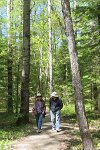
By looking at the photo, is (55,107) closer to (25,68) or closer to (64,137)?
(64,137)

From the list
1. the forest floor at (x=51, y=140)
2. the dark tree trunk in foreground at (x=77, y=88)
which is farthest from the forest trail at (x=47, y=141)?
the dark tree trunk in foreground at (x=77, y=88)

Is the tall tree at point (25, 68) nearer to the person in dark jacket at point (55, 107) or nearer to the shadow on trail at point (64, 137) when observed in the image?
the shadow on trail at point (64, 137)

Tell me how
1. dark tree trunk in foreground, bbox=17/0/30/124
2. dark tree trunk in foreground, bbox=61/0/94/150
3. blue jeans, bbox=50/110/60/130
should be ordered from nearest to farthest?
dark tree trunk in foreground, bbox=61/0/94/150 → blue jeans, bbox=50/110/60/130 → dark tree trunk in foreground, bbox=17/0/30/124

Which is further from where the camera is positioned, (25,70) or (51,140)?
(25,70)

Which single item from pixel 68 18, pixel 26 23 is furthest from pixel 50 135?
pixel 26 23

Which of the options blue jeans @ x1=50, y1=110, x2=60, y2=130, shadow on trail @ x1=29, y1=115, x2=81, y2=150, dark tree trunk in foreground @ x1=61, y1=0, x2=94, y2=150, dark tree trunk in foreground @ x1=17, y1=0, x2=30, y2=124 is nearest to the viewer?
dark tree trunk in foreground @ x1=61, y1=0, x2=94, y2=150

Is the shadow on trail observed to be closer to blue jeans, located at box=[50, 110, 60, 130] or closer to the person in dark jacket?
blue jeans, located at box=[50, 110, 60, 130]

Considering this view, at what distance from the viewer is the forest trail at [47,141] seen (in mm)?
11719

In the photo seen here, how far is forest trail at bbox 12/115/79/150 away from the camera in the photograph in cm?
1172

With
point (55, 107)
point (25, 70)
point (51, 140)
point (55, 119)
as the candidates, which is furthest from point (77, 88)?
point (25, 70)

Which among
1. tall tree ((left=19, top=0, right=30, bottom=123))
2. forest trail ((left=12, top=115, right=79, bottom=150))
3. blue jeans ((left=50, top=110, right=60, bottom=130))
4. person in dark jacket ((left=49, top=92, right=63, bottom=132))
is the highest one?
tall tree ((left=19, top=0, right=30, bottom=123))

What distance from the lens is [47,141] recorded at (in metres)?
12.8

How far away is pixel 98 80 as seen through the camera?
2059 cm

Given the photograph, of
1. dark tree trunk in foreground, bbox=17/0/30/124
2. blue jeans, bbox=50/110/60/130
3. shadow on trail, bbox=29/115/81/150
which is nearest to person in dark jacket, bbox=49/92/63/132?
blue jeans, bbox=50/110/60/130
